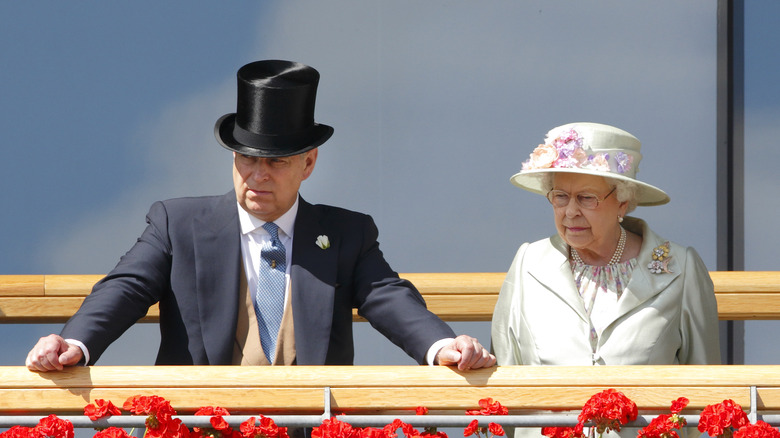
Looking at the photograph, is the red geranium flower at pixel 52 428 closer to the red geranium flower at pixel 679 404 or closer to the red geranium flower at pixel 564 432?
the red geranium flower at pixel 564 432

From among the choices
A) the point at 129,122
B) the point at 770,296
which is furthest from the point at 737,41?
the point at 129,122

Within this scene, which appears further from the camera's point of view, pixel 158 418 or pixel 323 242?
pixel 323 242

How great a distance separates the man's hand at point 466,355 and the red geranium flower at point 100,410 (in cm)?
74

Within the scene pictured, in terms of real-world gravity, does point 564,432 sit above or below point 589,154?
below

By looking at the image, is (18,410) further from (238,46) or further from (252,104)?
(238,46)

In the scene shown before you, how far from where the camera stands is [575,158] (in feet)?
11.4

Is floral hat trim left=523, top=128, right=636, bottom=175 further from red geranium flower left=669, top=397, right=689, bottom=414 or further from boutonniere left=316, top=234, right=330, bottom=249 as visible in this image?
red geranium flower left=669, top=397, right=689, bottom=414

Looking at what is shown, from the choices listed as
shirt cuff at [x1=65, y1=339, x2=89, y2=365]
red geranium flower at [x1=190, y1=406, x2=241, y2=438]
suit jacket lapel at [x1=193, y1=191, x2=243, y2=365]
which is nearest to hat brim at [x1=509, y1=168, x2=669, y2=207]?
suit jacket lapel at [x1=193, y1=191, x2=243, y2=365]

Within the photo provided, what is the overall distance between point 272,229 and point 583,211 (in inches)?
32.6

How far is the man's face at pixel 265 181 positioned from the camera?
3.41m

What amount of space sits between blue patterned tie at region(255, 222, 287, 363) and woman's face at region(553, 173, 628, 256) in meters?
0.75

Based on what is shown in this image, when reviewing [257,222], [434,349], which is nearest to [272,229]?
[257,222]

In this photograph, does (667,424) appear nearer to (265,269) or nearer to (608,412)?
(608,412)

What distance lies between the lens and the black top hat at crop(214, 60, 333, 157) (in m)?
3.42
